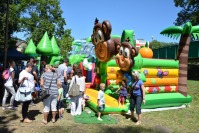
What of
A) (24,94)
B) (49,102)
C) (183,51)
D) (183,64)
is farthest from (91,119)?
(183,51)

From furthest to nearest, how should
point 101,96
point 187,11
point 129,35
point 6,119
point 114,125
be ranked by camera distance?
point 187,11 < point 129,35 < point 101,96 < point 6,119 < point 114,125

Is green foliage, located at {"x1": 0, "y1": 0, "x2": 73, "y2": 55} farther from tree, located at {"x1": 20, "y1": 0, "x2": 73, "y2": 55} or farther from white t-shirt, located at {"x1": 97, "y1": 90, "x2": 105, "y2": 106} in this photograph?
white t-shirt, located at {"x1": 97, "y1": 90, "x2": 105, "y2": 106}

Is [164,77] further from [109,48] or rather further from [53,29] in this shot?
[53,29]

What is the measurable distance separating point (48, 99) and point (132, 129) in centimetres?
230

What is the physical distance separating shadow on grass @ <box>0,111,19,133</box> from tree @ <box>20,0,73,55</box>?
2814 centimetres

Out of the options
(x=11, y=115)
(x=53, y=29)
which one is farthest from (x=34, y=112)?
(x=53, y=29)

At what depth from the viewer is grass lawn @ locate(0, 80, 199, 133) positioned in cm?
611

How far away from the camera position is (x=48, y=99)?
6.58 metres

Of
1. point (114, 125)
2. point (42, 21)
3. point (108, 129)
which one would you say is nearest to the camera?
point (108, 129)

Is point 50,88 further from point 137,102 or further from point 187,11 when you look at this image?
point 187,11

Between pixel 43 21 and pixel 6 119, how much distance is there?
30861mm

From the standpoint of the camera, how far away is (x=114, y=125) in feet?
22.2

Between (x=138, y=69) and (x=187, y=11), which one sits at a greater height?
(x=187, y=11)

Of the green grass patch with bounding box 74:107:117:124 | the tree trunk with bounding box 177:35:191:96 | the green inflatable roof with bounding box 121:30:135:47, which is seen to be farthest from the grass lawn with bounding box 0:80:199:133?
the green inflatable roof with bounding box 121:30:135:47
